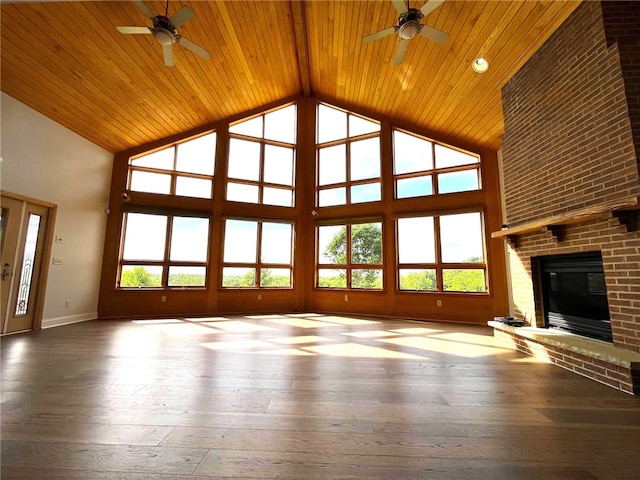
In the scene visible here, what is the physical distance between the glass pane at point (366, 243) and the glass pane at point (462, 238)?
1.31m

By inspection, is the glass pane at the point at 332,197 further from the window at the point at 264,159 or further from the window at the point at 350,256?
the window at the point at 264,159

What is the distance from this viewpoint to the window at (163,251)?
5785 mm

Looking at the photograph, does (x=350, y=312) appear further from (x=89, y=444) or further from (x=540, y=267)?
(x=89, y=444)

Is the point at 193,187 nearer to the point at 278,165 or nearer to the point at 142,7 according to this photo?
the point at 278,165

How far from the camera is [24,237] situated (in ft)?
14.0

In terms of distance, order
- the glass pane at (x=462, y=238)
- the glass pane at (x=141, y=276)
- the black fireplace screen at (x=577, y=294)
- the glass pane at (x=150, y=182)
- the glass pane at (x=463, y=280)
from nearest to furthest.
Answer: the black fireplace screen at (x=577, y=294) < the glass pane at (x=463, y=280) < the glass pane at (x=462, y=238) < the glass pane at (x=141, y=276) < the glass pane at (x=150, y=182)

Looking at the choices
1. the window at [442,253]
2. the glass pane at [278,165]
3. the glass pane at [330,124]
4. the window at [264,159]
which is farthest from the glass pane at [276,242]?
the window at [442,253]

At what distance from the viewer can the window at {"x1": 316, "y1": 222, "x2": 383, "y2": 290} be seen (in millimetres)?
6277

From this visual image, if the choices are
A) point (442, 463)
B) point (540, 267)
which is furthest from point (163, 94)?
point (540, 267)

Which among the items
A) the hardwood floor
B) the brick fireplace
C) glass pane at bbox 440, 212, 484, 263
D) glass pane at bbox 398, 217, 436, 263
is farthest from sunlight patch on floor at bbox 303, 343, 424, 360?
glass pane at bbox 440, 212, 484, 263

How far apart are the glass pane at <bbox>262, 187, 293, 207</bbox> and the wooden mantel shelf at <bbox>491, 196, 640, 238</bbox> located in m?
4.74

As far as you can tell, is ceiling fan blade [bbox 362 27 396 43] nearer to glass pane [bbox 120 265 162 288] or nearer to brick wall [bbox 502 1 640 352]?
brick wall [bbox 502 1 640 352]

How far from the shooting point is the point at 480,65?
3.98 meters

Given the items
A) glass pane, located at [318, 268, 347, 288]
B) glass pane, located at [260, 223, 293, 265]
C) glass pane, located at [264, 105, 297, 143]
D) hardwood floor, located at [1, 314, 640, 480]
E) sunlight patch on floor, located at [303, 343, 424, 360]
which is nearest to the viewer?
hardwood floor, located at [1, 314, 640, 480]
